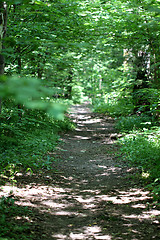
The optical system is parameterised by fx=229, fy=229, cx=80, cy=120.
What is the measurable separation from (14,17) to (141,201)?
610 centimetres

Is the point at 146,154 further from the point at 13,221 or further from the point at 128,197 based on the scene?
the point at 13,221

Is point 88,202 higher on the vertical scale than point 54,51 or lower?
lower

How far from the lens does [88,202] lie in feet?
15.1

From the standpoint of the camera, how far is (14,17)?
6.82 meters

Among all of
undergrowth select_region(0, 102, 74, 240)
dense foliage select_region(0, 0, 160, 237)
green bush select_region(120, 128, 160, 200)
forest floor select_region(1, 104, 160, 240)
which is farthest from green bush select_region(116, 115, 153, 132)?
undergrowth select_region(0, 102, 74, 240)

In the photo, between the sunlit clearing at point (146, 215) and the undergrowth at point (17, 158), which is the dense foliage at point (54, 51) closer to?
the undergrowth at point (17, 158)

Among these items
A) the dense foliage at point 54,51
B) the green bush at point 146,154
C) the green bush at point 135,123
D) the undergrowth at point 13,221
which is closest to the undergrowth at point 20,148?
the dense foliage at point 54,51

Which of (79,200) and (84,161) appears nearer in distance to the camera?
(79,200)

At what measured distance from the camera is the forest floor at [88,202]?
351 cm

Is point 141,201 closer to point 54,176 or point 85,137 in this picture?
point 54,176

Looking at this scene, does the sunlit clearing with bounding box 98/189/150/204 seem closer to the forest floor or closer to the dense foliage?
the forest floor

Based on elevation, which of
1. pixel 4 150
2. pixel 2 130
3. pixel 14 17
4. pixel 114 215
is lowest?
pixel 114 215

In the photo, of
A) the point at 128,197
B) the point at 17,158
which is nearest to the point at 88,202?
the point at 128,197

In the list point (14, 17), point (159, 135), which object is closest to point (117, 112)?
point (159, 135)
